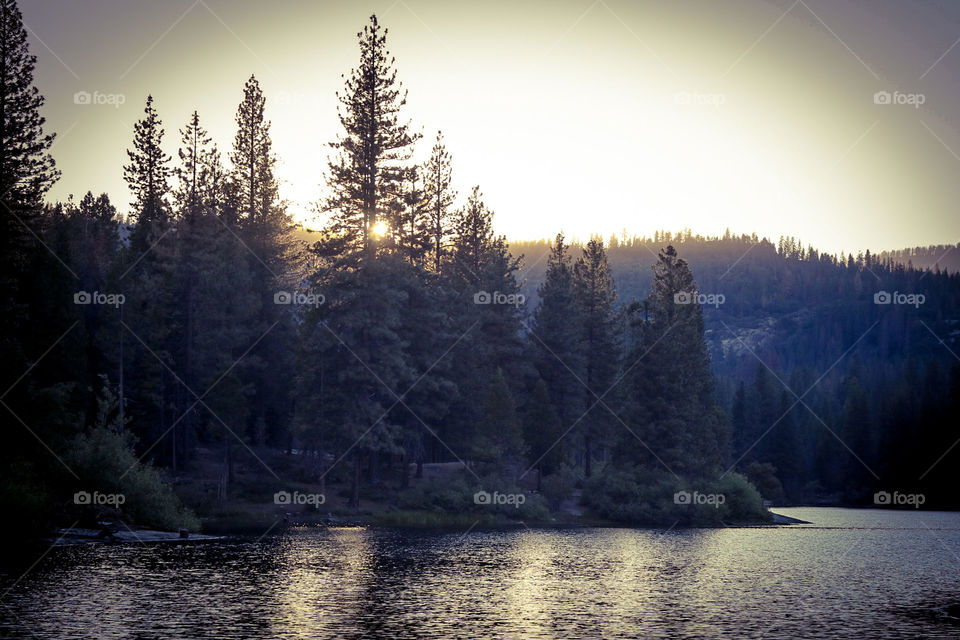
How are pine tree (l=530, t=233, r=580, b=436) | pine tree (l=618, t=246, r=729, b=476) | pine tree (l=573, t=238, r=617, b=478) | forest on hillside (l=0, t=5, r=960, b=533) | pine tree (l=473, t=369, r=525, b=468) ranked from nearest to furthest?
forest on hillside (l=0, t=5, r=960, b=533) → pine tree (l=473, t=369, r=525, b=468) → pine tree (l=618, t=246, r=729, b=476) → pine tree (l=573, t=238, r=617, b=478) → pine tree (l=530, t=233, r=580, b=436)

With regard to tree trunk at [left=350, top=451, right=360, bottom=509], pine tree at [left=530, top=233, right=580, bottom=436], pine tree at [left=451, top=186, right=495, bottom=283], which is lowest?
tree trunk at [left=350, top=451, right=360, bottom=509]

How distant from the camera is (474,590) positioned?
3241 cm

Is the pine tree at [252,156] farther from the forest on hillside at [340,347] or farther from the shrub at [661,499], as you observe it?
the shrub at [661,499]

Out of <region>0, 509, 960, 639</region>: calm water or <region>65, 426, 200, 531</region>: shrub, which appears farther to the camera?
<region>65, 426, 200, 531</region>: shrub

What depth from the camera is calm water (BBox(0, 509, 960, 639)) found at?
25094 millimetres

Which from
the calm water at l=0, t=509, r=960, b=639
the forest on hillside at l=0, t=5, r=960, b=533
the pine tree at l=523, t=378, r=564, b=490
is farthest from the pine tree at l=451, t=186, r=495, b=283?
the calm water at l=0, t=509, r=960, b=639

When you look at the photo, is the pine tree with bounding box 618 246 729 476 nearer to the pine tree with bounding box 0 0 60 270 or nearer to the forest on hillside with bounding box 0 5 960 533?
the forest on hillside with bounding box 0 5 960 533

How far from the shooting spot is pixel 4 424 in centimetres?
4309

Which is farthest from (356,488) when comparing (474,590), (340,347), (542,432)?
(474,590)

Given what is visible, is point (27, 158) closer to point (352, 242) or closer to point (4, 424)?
point (4, 424)

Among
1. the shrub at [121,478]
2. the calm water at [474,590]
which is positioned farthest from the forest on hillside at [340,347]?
the calm water at [474,590]

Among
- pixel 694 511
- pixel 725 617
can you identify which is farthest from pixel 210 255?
pixel 725 617

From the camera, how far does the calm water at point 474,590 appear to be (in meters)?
25.1

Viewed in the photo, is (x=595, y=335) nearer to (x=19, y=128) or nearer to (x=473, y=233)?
(x=473, y=233)
